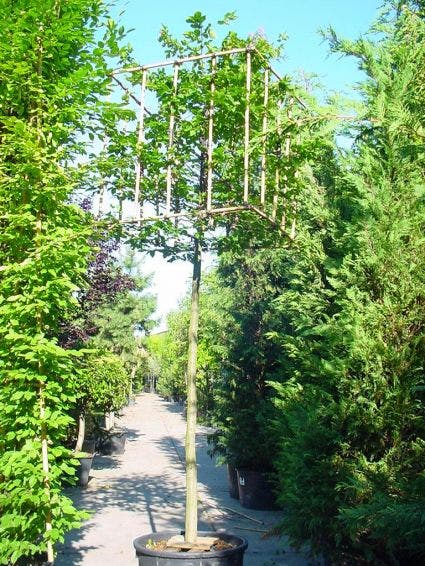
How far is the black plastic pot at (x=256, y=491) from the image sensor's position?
859 cm

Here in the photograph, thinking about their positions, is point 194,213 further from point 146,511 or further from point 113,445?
point 113,445

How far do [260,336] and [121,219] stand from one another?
204 inches

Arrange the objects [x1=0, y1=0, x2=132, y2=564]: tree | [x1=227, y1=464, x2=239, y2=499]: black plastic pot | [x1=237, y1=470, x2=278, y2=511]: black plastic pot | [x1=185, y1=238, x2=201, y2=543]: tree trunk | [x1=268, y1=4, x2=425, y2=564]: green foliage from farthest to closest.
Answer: [x1=227, y1=464, x2=239, y2=499]: black plastic pot, [x1=237, y1=470, x2=278, y2=511]: black plastic pot, [x1=185, y1=238, x2=201, y2=543]: tree trunk, [x1=268, y1=4, x2=425, y2=564]: green foliage, [x1=0, y1=0, x2=132, y2=564]: tree

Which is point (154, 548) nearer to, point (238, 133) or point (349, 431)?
point (349, 431)

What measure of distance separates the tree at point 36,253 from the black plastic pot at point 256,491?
18.2 ft

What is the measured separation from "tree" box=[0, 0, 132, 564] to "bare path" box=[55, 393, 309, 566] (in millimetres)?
706

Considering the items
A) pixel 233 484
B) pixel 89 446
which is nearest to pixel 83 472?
pixel 89 446

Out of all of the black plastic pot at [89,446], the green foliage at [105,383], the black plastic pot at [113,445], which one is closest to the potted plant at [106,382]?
the green foliage at [105,383]

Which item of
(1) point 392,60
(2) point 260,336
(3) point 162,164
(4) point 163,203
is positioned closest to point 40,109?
(3) point 162,164

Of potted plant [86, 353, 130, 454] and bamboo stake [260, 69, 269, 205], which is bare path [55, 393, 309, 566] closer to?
potted plant [86, 353, 130, 454]

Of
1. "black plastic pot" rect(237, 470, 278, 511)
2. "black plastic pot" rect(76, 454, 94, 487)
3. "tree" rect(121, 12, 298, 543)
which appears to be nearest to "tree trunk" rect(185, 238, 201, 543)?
"tree" rect(121, 12, 298, 543)

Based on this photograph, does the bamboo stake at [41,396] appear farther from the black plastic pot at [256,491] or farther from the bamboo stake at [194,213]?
the black plastic pot at [256,491]

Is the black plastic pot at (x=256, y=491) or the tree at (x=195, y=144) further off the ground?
the tree at (x=195, y=144)

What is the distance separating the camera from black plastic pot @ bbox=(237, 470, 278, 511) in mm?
8594
